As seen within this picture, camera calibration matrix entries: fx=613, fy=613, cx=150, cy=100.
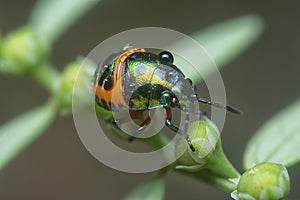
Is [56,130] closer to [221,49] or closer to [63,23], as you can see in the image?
[63,23]

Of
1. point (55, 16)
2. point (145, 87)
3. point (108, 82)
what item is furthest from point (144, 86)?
point (55, 16)

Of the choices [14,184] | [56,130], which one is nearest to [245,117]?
[56,130]

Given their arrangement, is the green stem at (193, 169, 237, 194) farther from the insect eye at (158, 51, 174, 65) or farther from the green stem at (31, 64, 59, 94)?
the green stem at (31, 64, 59, 94)

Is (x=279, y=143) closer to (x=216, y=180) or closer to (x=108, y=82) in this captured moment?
(x=216, y=180)

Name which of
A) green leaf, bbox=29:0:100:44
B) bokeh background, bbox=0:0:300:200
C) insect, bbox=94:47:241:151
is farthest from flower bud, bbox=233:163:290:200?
bokeh background, bbox=0:0:300:200

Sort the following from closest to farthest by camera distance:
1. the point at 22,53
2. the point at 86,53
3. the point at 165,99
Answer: the point at 165,99 < the point at 22,53 < the point at 86,53

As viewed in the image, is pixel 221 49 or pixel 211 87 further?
pixel 221 49

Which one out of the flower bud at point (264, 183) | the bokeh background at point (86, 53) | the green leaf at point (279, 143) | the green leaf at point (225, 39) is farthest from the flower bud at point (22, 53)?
the bokeh background at point (86, 53)

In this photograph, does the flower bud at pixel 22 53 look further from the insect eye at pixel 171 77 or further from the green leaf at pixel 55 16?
the insect eye at pixel 171 77
